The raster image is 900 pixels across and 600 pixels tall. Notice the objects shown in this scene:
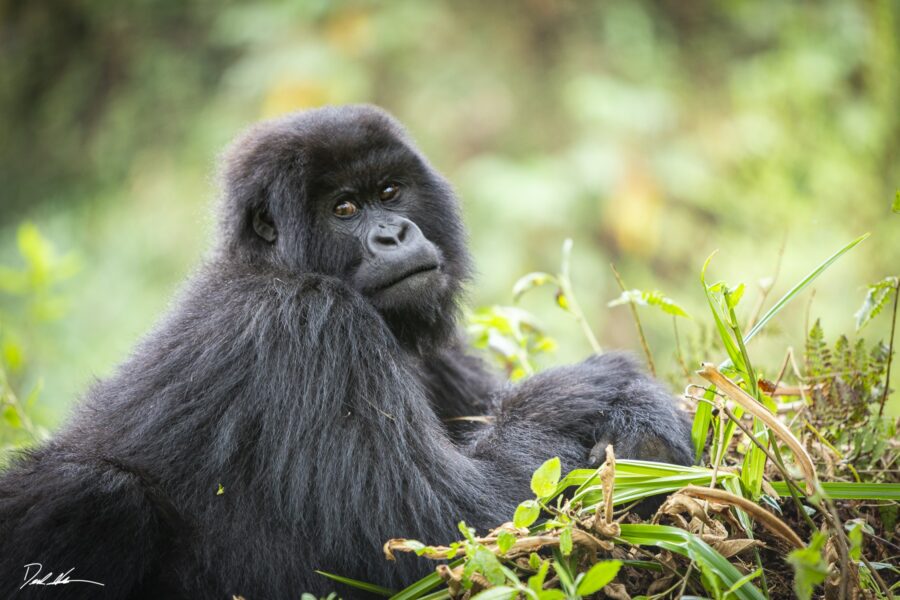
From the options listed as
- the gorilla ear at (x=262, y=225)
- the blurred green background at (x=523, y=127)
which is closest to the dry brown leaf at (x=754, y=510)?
the gorilla ear at (x=262, y=225)

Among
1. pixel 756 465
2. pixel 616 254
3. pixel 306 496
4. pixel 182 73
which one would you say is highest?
pixel 182 73

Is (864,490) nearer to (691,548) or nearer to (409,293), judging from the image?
(691,548)

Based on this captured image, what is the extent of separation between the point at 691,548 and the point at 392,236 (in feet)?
5.12

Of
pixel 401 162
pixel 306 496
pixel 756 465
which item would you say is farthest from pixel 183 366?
pixel 756 465

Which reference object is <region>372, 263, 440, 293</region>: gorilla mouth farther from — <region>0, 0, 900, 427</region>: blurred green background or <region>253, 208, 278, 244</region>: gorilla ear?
<region>0, 0, 900, 427</region>: blurred green background

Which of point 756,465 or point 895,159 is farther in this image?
point 895,159

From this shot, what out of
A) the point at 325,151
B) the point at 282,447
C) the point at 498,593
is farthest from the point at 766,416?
the point at 325,151

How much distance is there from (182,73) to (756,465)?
8358 mm

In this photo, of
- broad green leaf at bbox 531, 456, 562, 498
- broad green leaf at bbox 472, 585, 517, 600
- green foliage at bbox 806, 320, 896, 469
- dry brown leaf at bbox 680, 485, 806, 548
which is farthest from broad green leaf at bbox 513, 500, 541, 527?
green foliage at bbox 806, 320, 896, 469

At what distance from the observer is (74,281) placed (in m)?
8.23

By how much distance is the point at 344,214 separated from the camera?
311 cm

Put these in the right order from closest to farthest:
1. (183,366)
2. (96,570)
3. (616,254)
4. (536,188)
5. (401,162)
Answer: (96,570) → (183,366) → (401,162) → (536,188) → (616,254)

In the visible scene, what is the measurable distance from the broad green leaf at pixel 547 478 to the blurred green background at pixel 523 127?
17.4 ft

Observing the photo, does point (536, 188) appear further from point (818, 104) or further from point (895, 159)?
point (895, 159)
